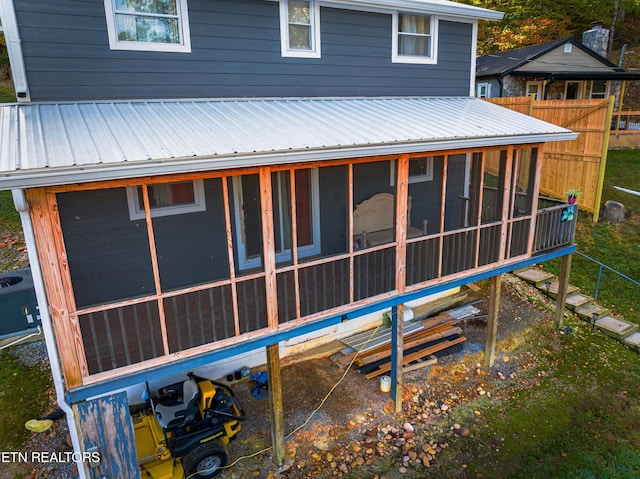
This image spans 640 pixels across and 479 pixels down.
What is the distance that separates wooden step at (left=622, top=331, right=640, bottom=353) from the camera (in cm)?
1023

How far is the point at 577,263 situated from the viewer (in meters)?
13.1

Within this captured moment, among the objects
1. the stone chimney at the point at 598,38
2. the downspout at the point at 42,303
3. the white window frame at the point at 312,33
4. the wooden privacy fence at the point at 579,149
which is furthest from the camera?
the stone chimney at the point at 598,38

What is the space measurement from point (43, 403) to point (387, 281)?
21.9 ft

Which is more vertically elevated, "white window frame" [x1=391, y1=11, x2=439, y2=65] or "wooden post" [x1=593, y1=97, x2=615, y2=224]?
"white window frame" [x1=391, y1=11, x2=439, y2=65]

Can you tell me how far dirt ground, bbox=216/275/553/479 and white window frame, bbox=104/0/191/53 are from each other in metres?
6.49

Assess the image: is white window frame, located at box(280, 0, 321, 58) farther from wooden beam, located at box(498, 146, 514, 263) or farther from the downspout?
the downspout

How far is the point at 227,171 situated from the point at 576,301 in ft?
33.3

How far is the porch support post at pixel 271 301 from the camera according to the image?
5992mm

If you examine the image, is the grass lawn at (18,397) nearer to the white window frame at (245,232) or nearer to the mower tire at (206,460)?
the mower tire at (206,460)

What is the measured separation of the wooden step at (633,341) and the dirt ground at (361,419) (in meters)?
2.46

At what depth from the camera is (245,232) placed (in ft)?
28.5

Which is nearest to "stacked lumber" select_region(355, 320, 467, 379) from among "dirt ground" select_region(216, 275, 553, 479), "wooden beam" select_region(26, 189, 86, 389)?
"dirt ground" select_region(216, 275, 553, 479)

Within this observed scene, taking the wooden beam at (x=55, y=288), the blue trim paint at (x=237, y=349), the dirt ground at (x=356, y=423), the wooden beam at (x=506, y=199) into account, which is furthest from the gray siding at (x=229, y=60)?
the dirt ground at (x=356, y=423)

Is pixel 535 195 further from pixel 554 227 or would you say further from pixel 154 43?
pixel 154 43
